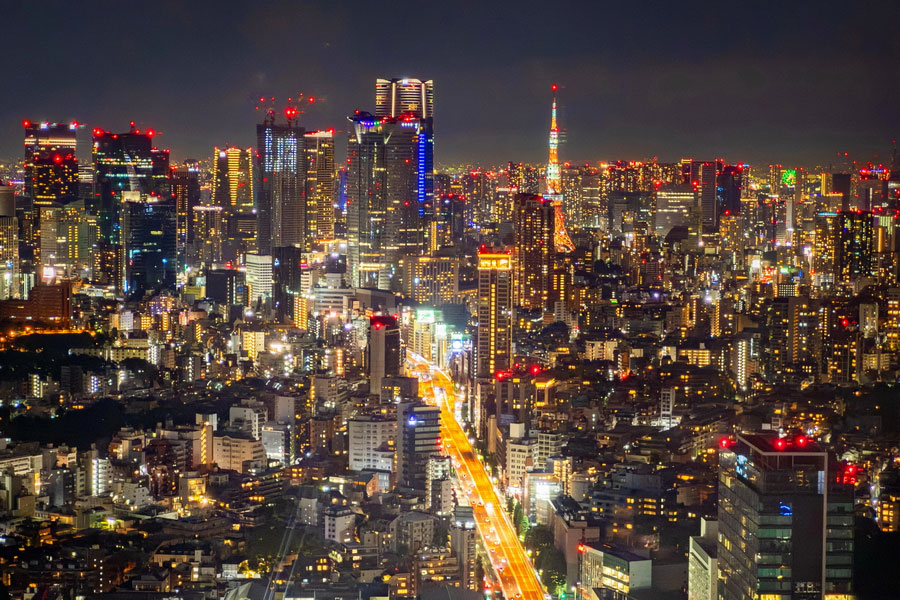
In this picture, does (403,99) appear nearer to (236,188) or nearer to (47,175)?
(236,188)

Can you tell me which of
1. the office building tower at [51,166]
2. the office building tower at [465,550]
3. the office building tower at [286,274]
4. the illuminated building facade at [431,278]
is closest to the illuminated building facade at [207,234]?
the office building tower at [51,166]

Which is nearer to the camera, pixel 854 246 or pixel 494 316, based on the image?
pixel 494 316

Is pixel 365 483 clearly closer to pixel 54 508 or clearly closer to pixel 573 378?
pixel 54 508

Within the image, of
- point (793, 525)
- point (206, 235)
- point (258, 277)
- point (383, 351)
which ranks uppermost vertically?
point (206, 235)

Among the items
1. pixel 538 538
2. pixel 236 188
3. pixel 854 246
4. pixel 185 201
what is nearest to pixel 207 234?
pixel 185 201

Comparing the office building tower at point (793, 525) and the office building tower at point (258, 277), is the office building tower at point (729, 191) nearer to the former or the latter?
the office building tower at point (258, 277)

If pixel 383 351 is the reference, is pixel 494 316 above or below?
above

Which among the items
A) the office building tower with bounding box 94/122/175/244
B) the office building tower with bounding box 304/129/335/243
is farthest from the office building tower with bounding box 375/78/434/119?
the office building tower with bounding box 94/122/175/244
